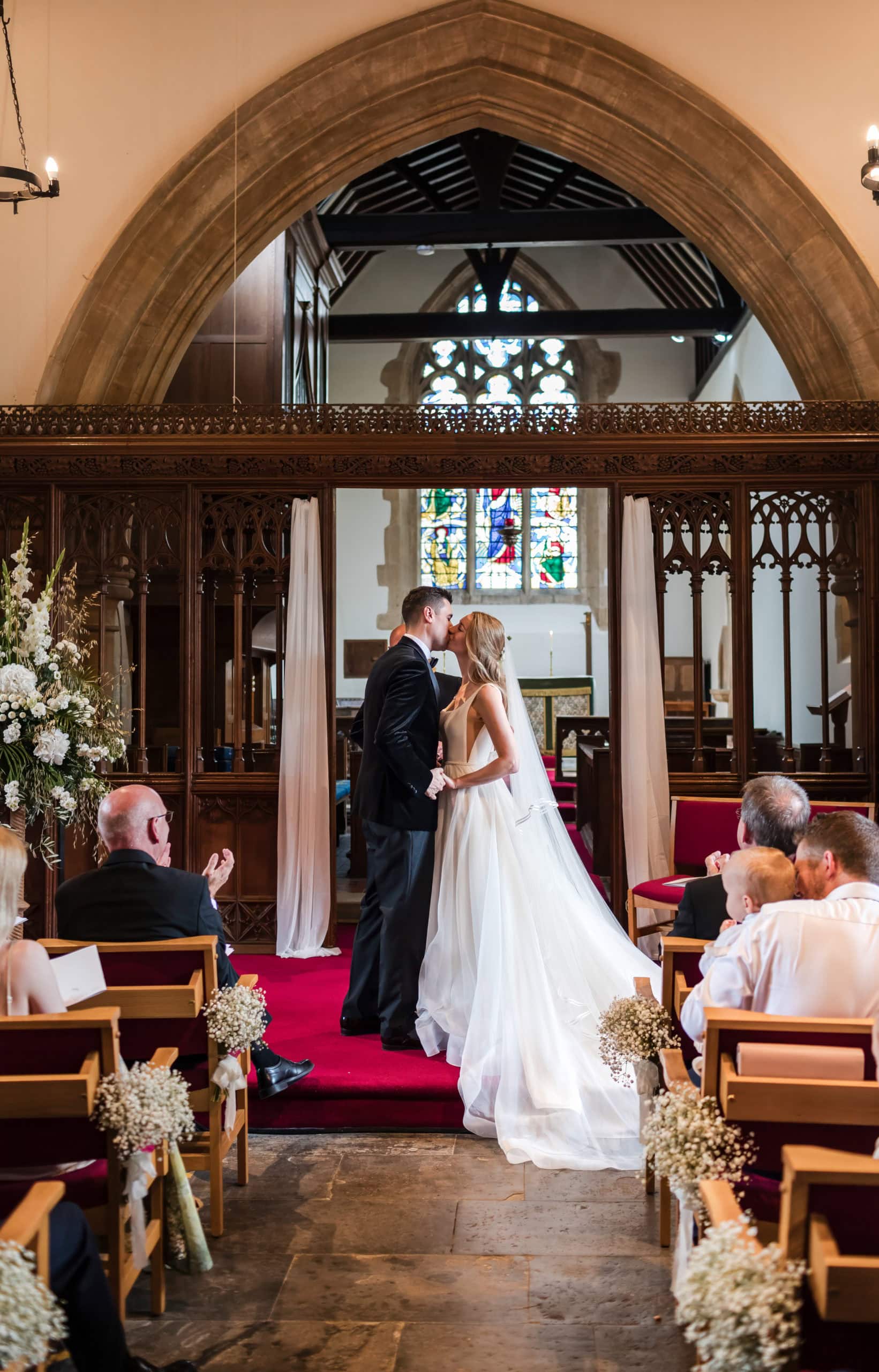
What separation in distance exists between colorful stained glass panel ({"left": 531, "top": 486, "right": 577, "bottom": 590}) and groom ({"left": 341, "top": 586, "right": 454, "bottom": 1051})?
11996mm

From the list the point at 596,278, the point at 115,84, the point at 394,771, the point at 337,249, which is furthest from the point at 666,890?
the point at 596,278

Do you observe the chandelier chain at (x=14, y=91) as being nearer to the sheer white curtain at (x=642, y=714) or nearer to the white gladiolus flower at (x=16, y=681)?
the white gladiolus flower at (x=16, y=681)

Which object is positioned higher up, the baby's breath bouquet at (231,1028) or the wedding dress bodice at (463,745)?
the wedding dress bodice at (463,745)

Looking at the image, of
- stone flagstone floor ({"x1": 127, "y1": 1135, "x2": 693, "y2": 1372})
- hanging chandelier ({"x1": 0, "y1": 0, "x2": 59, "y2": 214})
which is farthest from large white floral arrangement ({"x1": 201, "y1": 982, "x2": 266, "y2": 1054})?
hanging chandelier ({"x1": 0, "y1": 0, "x2": 59, "y2": 214})

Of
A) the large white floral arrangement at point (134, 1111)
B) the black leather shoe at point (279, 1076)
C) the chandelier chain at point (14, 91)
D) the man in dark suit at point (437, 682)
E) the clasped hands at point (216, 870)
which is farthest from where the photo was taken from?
the chandelier chain at point (14, 91)

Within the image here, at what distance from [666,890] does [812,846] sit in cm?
264

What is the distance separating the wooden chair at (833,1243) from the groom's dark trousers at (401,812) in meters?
2.86

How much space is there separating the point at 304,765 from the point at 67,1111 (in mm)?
4305

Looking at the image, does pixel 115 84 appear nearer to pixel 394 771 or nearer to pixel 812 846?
pixel 394 771

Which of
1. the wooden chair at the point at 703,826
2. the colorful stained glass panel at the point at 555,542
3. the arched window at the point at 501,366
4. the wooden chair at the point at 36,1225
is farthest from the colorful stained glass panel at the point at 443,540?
the wooden chair at the point at 36,1225

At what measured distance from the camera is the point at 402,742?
4516mm

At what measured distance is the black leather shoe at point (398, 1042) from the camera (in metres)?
4.55

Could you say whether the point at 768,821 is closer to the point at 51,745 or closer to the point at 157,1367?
the point at 157,1367

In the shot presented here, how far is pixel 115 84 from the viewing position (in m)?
7.34
